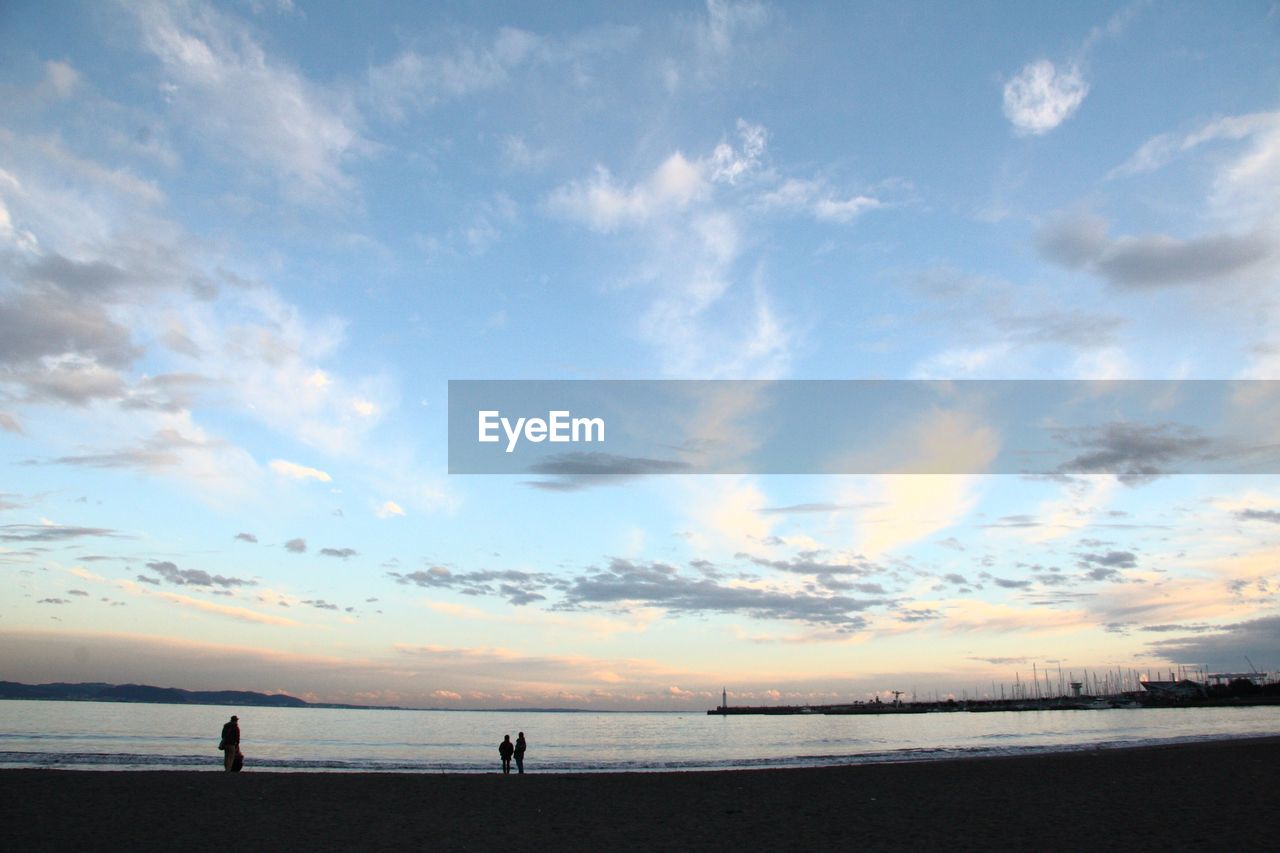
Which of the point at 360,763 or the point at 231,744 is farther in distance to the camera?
the point at 360,763

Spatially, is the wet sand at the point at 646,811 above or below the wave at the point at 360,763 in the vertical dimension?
above

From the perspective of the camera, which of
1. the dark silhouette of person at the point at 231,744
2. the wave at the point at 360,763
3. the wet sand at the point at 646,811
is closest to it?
the wet sand at the point at 646,811

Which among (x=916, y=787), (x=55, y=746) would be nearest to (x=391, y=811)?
(x=916, y=787)

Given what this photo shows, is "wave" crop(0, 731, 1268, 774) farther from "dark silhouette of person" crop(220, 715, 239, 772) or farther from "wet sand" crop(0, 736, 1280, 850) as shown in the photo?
"wet sand" crop(0, 736, 1280, 850)

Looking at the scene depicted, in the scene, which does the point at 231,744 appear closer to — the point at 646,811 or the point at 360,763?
the point at 646,811

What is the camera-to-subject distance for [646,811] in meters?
18.9

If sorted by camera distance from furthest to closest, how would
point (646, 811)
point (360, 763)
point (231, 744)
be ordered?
1. point (360, 763)
2. point (231, 744)
3. point (646, 811)

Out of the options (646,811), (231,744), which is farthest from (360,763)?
(646,811)

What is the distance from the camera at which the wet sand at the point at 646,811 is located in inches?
571

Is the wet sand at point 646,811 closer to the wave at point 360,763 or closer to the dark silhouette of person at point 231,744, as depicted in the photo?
the dark silhouette of person at point 231,744

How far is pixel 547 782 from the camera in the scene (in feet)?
84.6

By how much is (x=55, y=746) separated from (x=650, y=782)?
49.5 metres

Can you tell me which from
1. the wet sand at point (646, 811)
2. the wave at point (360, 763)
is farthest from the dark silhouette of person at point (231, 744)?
the wave at point (360, 763)

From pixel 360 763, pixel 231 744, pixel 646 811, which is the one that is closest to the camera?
pixel 646 811
